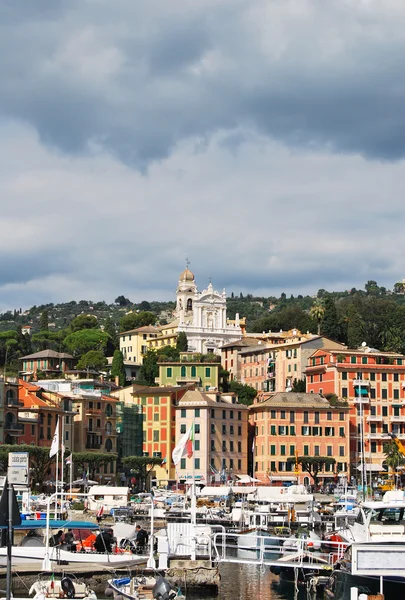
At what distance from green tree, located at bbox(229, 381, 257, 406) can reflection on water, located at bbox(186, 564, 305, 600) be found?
86004mm

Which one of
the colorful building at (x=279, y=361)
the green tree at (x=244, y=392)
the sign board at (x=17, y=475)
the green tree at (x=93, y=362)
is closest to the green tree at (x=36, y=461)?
the green tree at (x=244, y=392)

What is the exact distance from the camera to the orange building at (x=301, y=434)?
12612cm

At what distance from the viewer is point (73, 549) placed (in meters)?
50.1

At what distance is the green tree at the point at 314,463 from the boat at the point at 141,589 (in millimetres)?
81958

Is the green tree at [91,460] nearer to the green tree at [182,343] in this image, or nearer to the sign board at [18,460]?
the sign board at [18,460]

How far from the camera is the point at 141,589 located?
3975 cm

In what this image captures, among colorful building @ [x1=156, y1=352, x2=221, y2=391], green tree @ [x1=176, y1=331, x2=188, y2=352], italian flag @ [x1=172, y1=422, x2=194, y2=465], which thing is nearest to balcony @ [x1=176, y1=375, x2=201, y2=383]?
colorful building @ [x1=156, y1=352, x2=221, y2=391]

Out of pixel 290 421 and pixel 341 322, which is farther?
pixel 341 322

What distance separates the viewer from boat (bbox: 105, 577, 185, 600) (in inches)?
1415

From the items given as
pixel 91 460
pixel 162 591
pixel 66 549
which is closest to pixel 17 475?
pixel 66 549

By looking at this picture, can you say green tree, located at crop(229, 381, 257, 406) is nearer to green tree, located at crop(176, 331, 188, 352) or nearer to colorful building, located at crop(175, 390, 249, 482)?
colorful building, located at crop(175, 390, 249, 482)

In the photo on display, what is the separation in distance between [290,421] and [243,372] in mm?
36919

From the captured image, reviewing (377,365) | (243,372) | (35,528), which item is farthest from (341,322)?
(35,528)

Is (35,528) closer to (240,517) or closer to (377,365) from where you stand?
(240,517)
